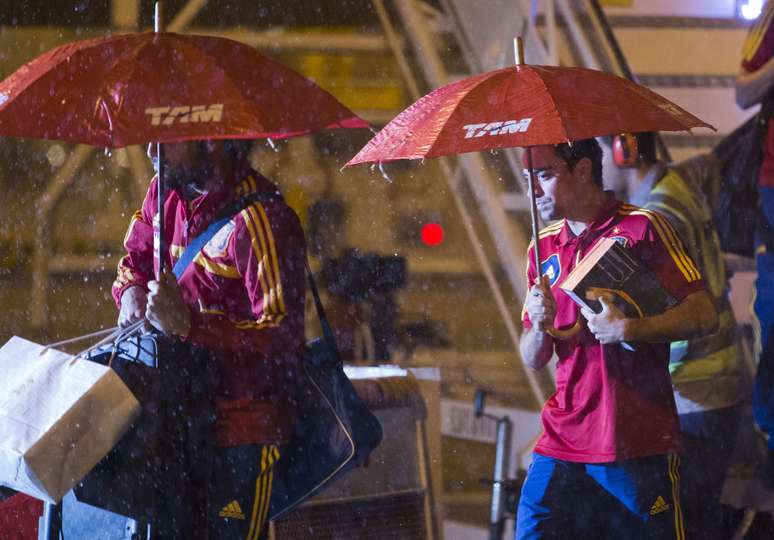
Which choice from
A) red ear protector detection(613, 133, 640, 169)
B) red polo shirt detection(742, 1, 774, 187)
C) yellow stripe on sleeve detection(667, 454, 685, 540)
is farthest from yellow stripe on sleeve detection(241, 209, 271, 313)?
red polo shirt detection(742, 1, 774, 187)

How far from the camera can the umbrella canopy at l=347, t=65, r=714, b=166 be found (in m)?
3.42

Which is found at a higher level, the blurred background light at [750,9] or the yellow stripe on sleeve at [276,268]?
the blurred background light at [750,9]

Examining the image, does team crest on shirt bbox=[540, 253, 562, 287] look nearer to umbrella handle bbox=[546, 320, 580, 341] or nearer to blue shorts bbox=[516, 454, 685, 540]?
umbrella handle bbox=[546, 320, 580, 341]

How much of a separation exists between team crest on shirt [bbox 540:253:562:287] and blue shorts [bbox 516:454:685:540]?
0.57m

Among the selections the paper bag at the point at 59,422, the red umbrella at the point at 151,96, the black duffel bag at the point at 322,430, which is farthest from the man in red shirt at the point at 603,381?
the paper bag at the point at 59,422

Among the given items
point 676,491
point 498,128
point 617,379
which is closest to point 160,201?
point 498,128

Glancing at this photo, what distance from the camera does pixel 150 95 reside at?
11.0 ft

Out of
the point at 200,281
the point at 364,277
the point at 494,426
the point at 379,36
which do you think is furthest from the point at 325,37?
the point at 200,281

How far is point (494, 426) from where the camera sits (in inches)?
260

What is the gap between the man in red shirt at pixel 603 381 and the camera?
11.9 feet

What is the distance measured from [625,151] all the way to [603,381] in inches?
74.2

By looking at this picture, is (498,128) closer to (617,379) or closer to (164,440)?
(617,379)

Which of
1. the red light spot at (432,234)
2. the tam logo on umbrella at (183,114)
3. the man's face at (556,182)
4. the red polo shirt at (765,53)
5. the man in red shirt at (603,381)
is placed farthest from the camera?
the red light spot at (432,234)

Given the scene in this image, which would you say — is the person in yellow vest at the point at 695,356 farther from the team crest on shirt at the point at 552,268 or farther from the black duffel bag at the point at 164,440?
the black duffel bag at the point at 164,440
